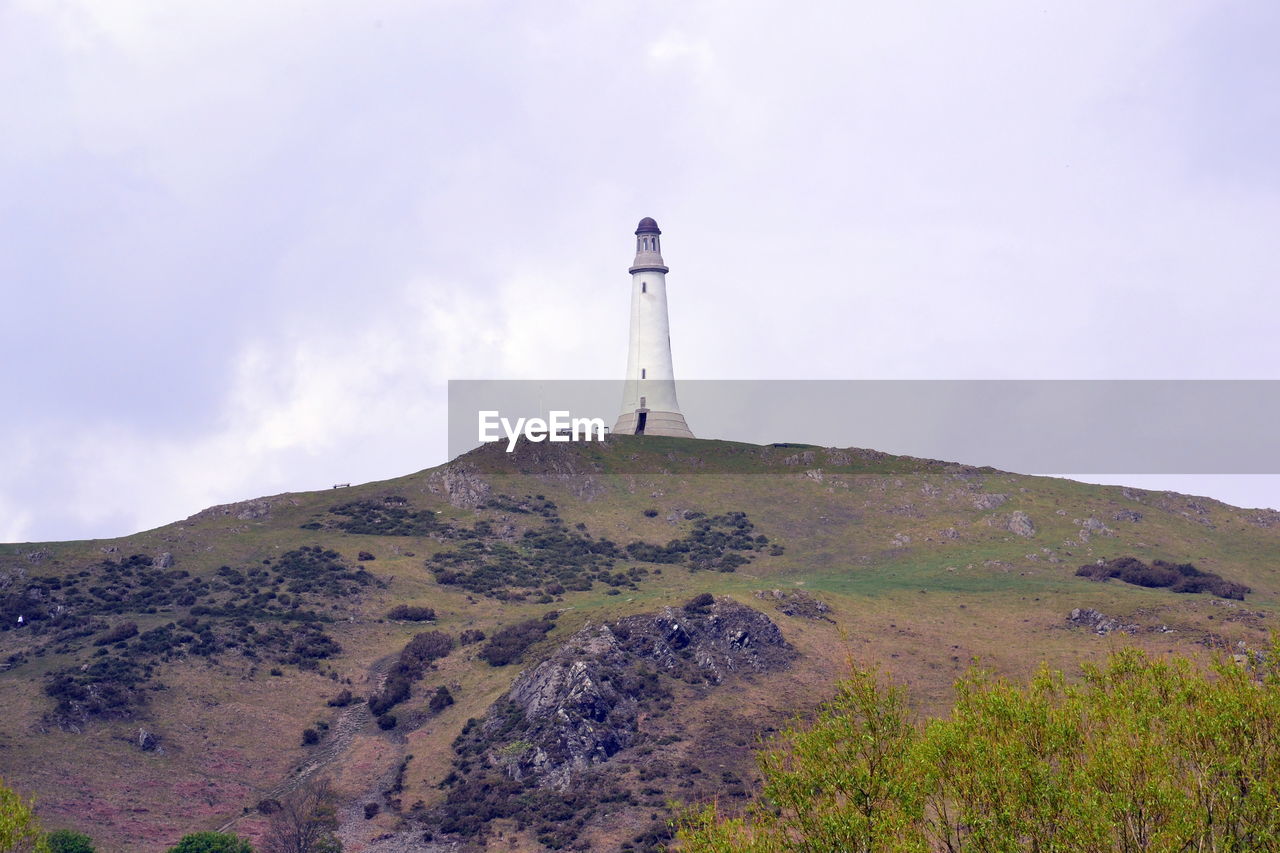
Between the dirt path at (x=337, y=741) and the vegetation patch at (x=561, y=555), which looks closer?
the dirt path at (x=337, y=741)

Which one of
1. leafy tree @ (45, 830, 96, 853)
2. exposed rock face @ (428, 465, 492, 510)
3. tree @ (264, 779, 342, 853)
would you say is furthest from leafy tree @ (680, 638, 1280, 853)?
exposed rock face @ (428, 465, 492, 510)

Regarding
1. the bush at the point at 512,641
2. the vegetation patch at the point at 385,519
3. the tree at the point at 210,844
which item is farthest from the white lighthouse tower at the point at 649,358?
the tree at the point at 210,844

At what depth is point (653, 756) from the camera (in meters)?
82.8

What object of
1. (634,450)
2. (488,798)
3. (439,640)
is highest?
(634,450)

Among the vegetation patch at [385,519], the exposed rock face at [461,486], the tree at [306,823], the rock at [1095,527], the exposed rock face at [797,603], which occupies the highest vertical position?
the exposed rock face at [461,486]

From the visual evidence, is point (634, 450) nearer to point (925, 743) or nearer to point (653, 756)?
point (653, 756)

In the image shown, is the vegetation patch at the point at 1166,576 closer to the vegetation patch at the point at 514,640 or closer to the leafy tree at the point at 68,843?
the vegetation patch at the point at 514,640

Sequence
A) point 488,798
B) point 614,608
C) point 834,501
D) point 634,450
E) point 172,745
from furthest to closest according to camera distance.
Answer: point 634,450
point 834,501
point 614,608
point 172,745
point 488,798

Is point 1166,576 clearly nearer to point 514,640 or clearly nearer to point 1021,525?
point 1021,525

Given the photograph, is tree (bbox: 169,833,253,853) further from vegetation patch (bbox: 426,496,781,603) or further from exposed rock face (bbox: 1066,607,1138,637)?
exposed rock face (bbox: 1066,607,1138,637)

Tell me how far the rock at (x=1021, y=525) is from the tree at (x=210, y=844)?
91.9 m

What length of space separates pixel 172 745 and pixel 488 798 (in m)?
23.9

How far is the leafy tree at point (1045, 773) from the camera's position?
103 feet

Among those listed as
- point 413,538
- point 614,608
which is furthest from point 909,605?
point 413,538
